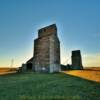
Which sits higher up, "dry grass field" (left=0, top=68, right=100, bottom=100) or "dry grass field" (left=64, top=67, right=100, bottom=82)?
"dry grass field" (left=64, top=67, right=100, bottom=82)

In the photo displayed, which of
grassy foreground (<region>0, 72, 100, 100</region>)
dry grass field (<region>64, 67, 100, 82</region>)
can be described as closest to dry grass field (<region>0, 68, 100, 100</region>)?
grassy foreground (<region>0, 72, 100, 100</region>)

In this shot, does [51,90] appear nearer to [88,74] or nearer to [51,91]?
[51,91]

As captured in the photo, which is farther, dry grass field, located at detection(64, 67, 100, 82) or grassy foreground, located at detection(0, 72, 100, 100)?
dry grass field, located at detection(64, 67, 100, 82)

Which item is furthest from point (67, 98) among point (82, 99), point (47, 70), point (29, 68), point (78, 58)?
Answer: point (78, 58)

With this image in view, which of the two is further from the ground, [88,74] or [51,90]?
[88,74]

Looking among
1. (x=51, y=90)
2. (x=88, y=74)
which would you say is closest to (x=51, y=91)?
(x=51, y=90)

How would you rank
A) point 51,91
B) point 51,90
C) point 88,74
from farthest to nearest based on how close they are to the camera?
point 88,74, point 51,90, point 51,91

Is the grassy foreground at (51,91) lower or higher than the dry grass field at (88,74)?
lower

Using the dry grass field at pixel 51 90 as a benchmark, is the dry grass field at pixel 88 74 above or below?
above

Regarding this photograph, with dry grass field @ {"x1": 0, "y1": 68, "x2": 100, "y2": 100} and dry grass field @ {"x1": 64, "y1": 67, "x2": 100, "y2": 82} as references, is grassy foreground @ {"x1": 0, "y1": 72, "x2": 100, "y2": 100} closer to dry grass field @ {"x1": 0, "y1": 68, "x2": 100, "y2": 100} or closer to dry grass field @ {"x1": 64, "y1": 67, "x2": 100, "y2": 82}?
dry grass field @ {"x1": 0, "y1": 68, "x2": 100, "y2": 100}

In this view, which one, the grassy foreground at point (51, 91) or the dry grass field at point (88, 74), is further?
the dry grass field at point (88, 74)

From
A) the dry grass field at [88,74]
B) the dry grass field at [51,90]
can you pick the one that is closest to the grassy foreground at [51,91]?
the dry grass field at [51,90]

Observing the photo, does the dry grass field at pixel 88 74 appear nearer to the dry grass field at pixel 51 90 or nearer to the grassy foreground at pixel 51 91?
the dry grass field at pixel 51 90

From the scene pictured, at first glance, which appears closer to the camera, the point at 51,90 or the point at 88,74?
the point at 51,90
